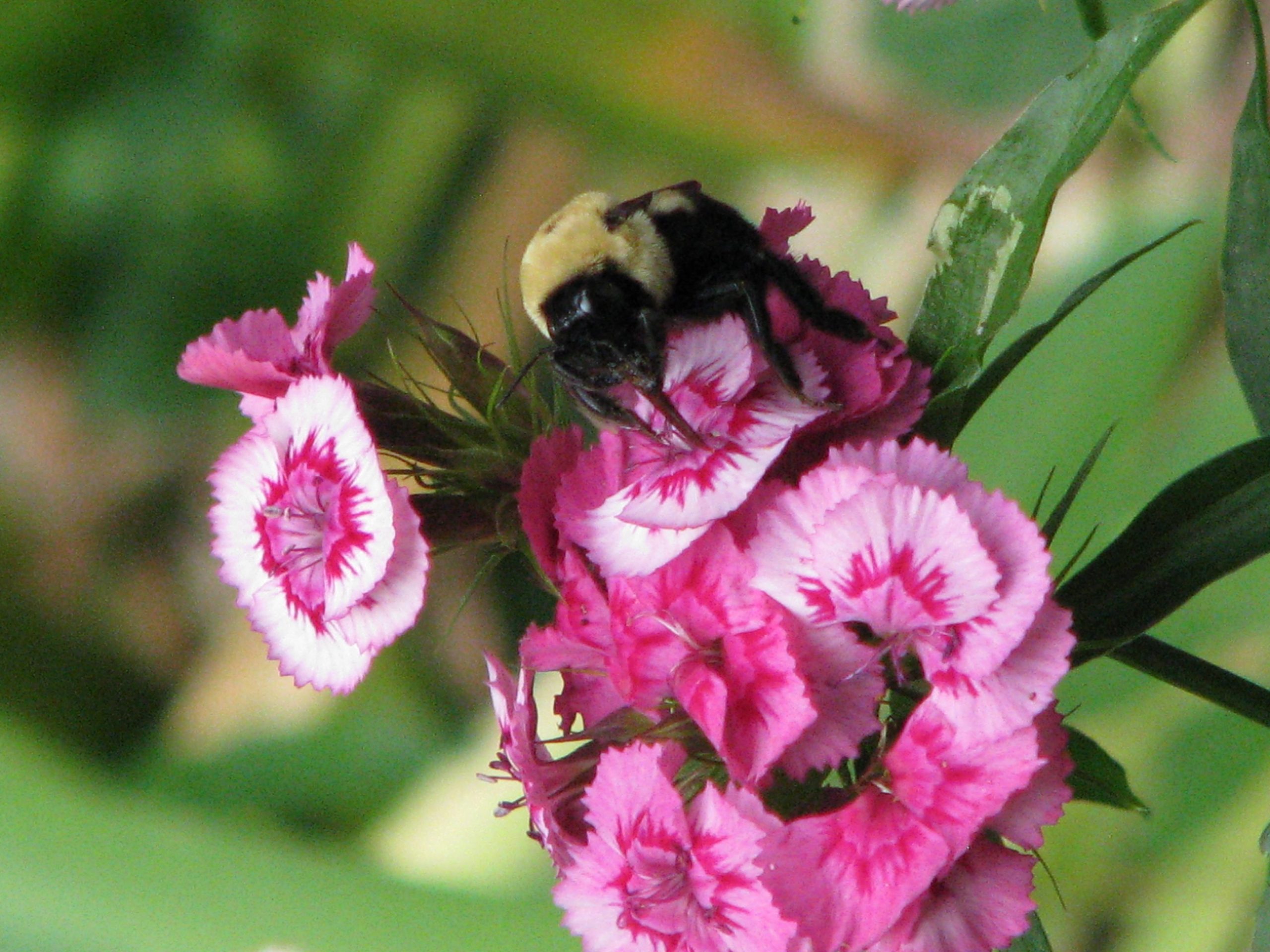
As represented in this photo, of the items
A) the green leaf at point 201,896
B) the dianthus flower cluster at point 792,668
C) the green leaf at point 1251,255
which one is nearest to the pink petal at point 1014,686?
the dianthus flower cluster at point 792,668

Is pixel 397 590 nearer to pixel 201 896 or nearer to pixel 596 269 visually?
pixel 596 269

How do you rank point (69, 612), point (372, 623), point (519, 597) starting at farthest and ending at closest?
point (69, 612), point (519, 597), point (372, 623)

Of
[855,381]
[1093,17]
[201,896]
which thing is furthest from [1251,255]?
[201,896]

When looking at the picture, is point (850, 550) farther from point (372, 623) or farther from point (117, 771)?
point (117, 771)

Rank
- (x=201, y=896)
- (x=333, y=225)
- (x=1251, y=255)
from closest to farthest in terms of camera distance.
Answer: (x=1251, y=255)
(x=201, y=896)
(x=333, y=225)

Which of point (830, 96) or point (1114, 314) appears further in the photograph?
point (830, 96)

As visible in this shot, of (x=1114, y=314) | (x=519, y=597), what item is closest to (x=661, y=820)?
(x=1114, y=314)

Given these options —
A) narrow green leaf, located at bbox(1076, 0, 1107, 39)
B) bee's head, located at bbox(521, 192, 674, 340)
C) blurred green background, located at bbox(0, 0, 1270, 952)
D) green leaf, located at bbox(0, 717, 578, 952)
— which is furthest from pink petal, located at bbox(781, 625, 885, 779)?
blurred green background, located at bbox(0, 0, 1270, 952)
